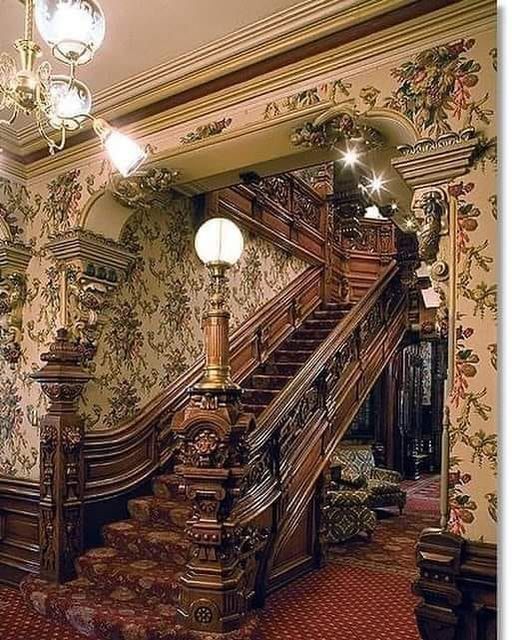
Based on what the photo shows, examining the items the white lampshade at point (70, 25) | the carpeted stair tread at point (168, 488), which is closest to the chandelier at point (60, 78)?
the white lampshade at point (70, 25)

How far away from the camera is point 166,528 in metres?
3.87

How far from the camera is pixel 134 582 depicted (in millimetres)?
3318

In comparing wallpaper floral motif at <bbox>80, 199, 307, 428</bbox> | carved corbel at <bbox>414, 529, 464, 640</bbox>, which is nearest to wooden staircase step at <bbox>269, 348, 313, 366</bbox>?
wallpaper floral motif at <bbox>80, 199, 307, 428</bbox>

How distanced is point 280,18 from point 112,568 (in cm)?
318

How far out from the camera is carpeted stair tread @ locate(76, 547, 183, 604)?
3.22 meters

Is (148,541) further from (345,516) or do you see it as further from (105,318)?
(345,516)

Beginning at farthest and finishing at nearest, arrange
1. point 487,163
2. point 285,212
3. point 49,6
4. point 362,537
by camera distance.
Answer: point 285,212 < point 362,537 < point 487,163 < point 49,6

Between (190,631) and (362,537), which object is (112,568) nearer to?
(190,631)

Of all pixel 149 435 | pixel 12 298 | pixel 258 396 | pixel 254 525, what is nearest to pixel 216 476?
pixel 254 525

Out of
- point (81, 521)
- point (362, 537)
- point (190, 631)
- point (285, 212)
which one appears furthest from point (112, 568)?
point (285, 212)

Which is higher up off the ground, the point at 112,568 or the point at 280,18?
the point at 280,18

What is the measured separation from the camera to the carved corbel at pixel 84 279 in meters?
3.70

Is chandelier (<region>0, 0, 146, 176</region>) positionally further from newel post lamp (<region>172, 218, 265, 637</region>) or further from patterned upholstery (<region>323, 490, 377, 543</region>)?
patterned upholstery (<region>323, 490, 377, 543</region>)

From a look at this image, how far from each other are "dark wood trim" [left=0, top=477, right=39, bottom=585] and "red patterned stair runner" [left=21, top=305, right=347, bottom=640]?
242mm
